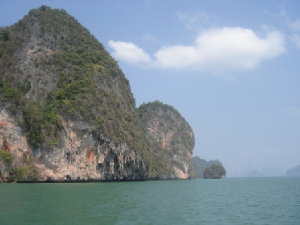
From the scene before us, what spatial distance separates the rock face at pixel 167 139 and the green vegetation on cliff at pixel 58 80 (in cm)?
3208

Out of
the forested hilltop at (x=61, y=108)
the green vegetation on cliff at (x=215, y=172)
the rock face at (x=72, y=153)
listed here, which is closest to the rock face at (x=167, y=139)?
the green vegetation on cliff at (x=215, y=172)

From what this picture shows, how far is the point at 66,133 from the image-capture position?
46656mm

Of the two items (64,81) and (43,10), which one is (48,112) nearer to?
(64,81)

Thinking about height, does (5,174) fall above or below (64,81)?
below

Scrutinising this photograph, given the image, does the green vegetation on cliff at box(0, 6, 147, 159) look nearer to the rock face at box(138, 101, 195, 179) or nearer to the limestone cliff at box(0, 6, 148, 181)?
the limestone cliff at box(0, 6, 148, 181)

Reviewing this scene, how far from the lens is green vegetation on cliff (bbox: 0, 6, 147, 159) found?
4612 centimetres

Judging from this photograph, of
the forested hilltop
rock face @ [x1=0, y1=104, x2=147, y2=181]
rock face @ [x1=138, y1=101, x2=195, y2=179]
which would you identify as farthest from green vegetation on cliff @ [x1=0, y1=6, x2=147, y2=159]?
rock face @ [x1=138, y1=101, x2=195, y2=179]

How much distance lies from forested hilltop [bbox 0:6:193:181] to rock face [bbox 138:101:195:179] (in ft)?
105

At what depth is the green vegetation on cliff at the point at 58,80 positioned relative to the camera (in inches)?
1816

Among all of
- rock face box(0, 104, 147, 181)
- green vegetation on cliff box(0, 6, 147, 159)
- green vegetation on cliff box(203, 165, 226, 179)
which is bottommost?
green vegetation on cliff box(203, 165, 226, 179)

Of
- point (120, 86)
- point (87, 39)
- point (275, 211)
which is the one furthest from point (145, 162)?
point (275, 211)

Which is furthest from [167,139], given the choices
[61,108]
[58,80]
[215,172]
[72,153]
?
[72,153]

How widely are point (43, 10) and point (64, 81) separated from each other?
22.5m

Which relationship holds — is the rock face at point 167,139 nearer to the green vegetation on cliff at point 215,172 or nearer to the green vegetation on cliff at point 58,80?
the green vegetation on cliff at point 215,172
